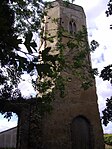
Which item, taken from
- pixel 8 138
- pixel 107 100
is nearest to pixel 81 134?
pixel 107 100

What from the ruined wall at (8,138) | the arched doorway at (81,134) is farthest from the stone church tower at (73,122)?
the ruined wall at (8,138)

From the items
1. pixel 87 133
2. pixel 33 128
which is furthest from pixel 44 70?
pixel 87 133

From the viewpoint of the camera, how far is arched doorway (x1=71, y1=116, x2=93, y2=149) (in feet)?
56.6

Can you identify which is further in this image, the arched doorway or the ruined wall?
the ruined wall

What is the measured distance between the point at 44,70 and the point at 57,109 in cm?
1558

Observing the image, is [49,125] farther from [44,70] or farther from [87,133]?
[44,70]

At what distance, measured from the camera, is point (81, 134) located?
699 inches

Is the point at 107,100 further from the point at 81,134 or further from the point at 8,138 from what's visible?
the point at 8,138

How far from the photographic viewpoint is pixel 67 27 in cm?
2270

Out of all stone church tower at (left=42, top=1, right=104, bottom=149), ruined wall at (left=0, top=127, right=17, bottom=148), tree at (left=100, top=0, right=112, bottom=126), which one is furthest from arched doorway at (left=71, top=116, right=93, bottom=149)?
ruined wall at (left=0, top=127, right=17, bottom=148)

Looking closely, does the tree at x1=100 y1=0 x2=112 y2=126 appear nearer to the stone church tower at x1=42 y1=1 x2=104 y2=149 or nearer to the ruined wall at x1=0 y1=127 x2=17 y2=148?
the stone church tower at x1=42 y1=1 x2=104 y2=149

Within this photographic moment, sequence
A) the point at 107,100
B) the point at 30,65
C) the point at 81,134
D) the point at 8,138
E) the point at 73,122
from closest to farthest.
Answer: the point at 30,65 → the point at 107,100 → the point at 81,134 → the point at 73,122 → the point at 8,138

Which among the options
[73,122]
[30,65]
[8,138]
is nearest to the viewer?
[30,65]

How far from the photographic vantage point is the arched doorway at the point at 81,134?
56.6ft
